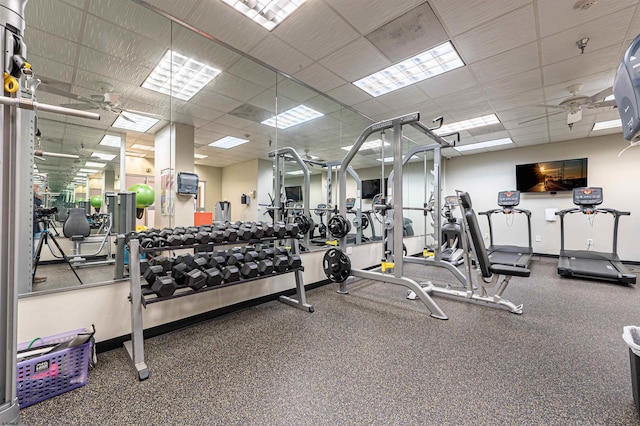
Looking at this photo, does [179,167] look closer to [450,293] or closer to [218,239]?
[218,239]

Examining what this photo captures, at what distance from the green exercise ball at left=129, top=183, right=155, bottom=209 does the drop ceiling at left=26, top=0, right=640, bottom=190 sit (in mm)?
431

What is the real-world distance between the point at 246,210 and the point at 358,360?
8.59ft

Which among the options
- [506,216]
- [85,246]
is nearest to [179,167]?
[85,246]

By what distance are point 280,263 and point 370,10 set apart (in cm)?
261

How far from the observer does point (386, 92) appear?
422 centimetres

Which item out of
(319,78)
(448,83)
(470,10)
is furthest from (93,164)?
(448,83)

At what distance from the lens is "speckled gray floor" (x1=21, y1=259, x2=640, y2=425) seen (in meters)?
1.43

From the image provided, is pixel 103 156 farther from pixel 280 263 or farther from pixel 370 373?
pixel 370 373

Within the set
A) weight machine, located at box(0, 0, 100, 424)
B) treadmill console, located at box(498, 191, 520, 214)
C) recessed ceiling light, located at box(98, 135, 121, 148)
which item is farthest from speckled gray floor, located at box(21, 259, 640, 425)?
treadmill console, located at box(498, 191, 520, 214)

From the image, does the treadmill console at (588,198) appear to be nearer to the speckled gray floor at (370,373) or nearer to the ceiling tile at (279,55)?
the speckled gray floor at (370,373)

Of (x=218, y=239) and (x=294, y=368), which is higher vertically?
(x=218, y=239)

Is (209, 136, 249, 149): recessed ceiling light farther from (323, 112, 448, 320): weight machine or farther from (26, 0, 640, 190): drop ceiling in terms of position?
(323, 112, 448, 320): weight machine

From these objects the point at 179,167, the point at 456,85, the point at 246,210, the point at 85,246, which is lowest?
the point at 85,246

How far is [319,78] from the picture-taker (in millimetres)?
3756
